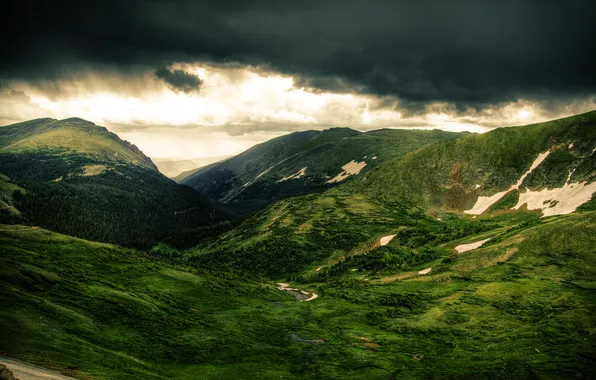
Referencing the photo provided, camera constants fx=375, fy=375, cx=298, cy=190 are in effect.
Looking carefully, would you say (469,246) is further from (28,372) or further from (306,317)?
(28,372)

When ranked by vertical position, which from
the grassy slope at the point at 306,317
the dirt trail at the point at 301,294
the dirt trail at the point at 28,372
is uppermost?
the dirt trail at the point at 28,372

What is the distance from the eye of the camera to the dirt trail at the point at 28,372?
34.6m

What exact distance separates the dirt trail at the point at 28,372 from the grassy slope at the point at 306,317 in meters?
2.84

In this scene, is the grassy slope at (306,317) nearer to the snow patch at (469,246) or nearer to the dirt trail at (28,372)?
the dirt trail at (28,372)

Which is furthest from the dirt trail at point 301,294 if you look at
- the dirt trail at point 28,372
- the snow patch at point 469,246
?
the dirt trail at point 28,372

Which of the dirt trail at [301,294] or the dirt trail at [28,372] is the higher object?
the dirt trail at [28,372]

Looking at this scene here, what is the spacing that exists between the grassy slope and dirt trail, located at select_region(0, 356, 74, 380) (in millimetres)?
2843

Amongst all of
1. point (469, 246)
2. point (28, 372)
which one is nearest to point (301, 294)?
point (469, 246)

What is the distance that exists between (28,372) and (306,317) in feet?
304

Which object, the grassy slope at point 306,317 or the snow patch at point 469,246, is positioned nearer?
the grassy slope at point 306,317

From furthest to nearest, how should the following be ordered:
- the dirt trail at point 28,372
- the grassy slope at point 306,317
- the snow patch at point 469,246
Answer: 1. the snow patch at point 469,246
2. the grassy slope at point 306,317
3. the dirt trail at point 28,372

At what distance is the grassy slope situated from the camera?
61.9 metres

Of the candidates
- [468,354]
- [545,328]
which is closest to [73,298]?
[468,354]

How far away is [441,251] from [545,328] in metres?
103
